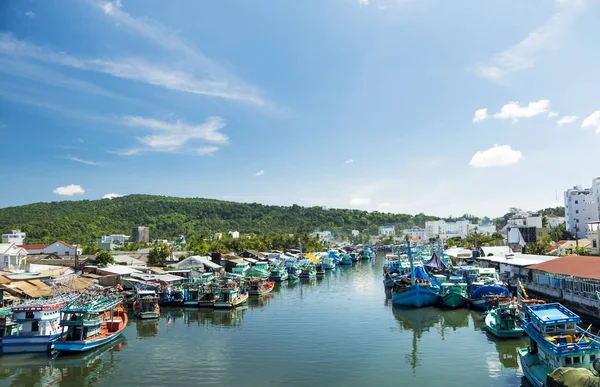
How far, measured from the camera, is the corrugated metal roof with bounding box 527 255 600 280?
1230 inches

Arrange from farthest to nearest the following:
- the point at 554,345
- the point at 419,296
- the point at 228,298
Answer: the point at 228,298
the point at 419,296
the point at 554,345

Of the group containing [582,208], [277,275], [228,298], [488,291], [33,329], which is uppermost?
[582,208]

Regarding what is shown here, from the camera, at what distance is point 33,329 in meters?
25.7

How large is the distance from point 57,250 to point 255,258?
115 ft

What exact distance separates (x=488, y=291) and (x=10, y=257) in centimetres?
5425

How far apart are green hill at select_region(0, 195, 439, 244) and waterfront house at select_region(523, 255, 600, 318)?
3739 inches

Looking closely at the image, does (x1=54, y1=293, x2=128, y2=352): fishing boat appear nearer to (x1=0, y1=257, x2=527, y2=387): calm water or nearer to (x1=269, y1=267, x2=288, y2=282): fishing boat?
(x1=0, y1=257, x2=527, y2=387): calm water

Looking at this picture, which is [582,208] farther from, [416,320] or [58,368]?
[58,368]

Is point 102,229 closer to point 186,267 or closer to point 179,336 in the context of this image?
point 186,267

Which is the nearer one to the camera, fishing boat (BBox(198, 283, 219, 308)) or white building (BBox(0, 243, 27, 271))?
fishing boat (BBox(198, 283, 219, 308))

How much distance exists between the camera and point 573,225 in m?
93.4

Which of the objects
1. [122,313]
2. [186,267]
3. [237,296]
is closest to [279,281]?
[186,267]

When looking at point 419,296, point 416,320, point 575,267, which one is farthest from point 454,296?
point 575,267

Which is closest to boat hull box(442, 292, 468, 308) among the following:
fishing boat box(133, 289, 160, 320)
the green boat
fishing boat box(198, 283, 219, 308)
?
the green boat
